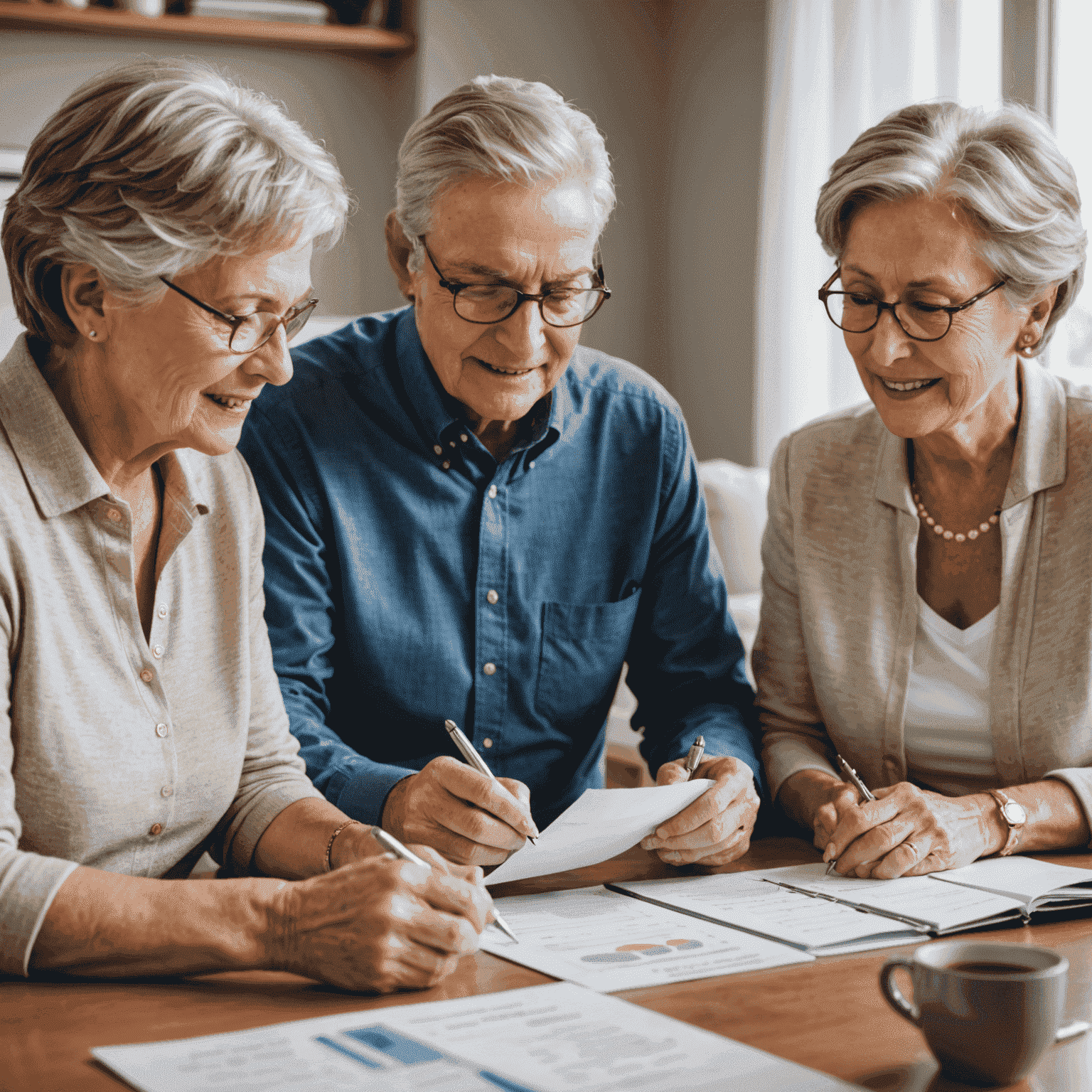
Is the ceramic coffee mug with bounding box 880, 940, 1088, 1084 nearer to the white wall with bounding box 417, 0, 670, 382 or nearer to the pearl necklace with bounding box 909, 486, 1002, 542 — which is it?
the pearl necklace with bounding box 909, 486, 1002, 542

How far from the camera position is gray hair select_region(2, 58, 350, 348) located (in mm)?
1209

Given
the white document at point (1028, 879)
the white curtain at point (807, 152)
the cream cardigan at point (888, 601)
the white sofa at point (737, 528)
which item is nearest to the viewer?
the white document at point (1028, 879)

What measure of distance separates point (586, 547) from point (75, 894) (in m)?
0.94

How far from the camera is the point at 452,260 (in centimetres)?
160

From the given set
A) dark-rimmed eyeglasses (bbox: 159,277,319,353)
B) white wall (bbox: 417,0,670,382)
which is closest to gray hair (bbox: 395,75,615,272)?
dark-rimmed eyeglasses (bbox: 159,277,319,353)

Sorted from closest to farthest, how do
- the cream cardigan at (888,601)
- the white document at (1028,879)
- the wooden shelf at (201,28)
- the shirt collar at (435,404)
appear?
the white document at (1028,879) → the cream cardigan at (888,601) → the shirt collar at (435,404) → the wooden shelf at (201,28)

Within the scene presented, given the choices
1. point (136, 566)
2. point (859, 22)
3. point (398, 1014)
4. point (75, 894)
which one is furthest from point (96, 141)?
point (859, 22)

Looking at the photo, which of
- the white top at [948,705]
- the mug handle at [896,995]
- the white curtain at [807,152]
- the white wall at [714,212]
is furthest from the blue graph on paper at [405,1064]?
the white wall at [714,212]

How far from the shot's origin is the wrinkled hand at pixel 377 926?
1.03 meters

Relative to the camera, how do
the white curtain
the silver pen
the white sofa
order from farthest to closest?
the white curtain, the white sofa, the silver pen

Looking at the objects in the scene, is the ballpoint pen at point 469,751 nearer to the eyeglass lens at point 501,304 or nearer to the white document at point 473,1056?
the white document at point 473,1056

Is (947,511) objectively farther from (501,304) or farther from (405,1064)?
(405,1064)

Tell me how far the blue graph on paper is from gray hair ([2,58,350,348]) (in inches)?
28.1

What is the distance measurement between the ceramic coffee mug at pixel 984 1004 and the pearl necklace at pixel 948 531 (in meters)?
0.95
